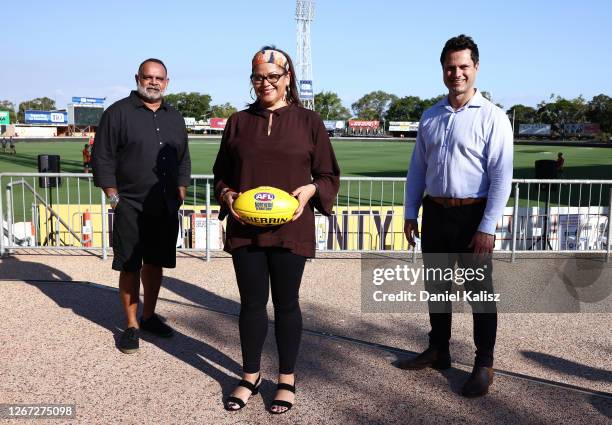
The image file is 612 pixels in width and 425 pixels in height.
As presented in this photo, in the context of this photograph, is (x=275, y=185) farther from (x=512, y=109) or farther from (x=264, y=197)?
(x=512, y=109)

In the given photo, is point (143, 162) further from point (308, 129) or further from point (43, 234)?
point (43, 234)

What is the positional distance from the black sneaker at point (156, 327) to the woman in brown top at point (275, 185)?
50.6 inches

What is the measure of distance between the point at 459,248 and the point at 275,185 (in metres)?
1.23

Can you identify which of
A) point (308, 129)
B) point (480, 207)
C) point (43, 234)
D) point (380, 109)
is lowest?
point (43, 234)

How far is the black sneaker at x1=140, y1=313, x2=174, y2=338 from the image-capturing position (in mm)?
4418

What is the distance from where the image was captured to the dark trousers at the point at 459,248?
3.42m

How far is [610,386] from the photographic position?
3594 millimetres

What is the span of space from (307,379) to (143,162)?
191cm

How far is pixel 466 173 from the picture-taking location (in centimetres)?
336

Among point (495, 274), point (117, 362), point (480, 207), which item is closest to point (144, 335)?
point (117, 362)

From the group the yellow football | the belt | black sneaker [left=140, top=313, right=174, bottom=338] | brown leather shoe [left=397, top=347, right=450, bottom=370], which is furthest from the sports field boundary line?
the yellow football

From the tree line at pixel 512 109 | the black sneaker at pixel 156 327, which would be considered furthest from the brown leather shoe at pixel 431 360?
the tree line at pixel 512 109

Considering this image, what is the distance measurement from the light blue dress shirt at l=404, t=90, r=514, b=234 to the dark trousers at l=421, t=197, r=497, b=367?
0.10 m

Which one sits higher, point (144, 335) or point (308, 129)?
point (308, 129)
